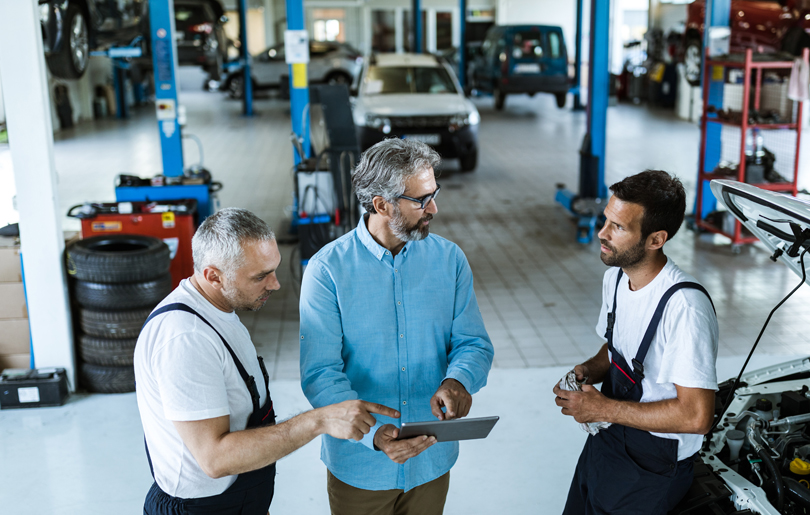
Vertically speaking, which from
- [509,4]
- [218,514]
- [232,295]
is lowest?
[218,514]

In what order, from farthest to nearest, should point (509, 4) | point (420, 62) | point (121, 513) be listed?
point (509, 4) → point (420, 62) → point (121, 513)

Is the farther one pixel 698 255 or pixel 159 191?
pixel 698 255

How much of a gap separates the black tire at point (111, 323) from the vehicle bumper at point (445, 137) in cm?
579

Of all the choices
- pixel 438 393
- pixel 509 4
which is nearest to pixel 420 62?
pixel 438 393

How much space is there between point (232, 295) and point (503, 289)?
4.52 meters

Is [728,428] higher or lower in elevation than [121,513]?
higher

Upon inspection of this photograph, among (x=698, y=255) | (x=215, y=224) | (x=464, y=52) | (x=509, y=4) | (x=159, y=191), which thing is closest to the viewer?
(x=215, y=224)

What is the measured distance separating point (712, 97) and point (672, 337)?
21.6 ft

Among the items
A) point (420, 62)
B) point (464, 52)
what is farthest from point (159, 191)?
point (464, 52)

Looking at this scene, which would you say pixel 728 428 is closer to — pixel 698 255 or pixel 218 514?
pixel 218 514

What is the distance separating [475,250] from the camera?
7.32m

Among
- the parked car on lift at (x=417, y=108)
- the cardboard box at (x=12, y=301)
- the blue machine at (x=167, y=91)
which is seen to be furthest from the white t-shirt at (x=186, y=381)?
the parked car on lift at (x=417, y=108)

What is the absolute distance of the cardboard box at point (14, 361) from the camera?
4.52 metres

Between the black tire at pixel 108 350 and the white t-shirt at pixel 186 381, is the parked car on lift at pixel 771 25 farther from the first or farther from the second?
the white t-shirt at pixel 186 381
